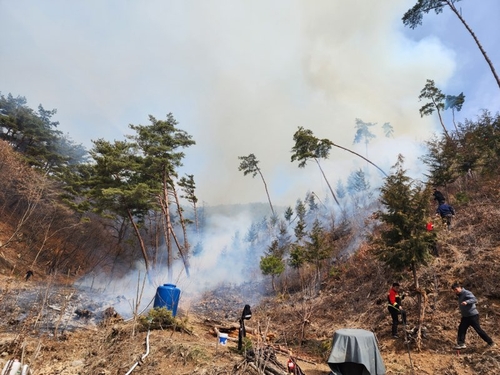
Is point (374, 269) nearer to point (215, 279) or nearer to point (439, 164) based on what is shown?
point (439, 164)

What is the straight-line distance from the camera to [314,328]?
11938 mm

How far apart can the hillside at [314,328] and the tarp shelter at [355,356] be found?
912 millimetres

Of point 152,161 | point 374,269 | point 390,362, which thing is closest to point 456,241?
point 374,269

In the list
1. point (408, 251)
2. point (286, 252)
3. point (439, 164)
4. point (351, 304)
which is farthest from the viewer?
point (286, 252)

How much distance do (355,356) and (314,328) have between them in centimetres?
683

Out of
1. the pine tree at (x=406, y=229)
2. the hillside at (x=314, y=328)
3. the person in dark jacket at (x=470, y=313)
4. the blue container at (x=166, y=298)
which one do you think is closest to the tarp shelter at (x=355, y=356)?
the hillside at (x=314, y=328)

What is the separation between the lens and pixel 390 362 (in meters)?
7.96

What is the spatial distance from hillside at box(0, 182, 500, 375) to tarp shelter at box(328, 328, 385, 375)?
91cm

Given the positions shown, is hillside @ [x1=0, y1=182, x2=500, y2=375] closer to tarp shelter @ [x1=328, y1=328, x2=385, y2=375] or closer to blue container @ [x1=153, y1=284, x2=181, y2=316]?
blue container @ [x1=153, y1=284, x2=181, y2=316]

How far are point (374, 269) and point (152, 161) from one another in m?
15.7

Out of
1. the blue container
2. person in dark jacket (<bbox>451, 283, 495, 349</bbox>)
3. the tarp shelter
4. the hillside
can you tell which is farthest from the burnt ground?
the tarp shelter

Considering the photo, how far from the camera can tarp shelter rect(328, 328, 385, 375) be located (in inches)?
220

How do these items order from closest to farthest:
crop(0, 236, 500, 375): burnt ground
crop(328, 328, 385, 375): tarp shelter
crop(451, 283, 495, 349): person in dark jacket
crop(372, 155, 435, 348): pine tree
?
crop(328, 328, 385, 375): tarp shelter
crop(0, 236, 500, 375): burnt ground
crop(451, 283, 495, 349): person in dark jacket
crop(372, 155, 435, 348): pine tree

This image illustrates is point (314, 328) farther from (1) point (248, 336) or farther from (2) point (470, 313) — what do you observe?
(2) point (470, 313)
